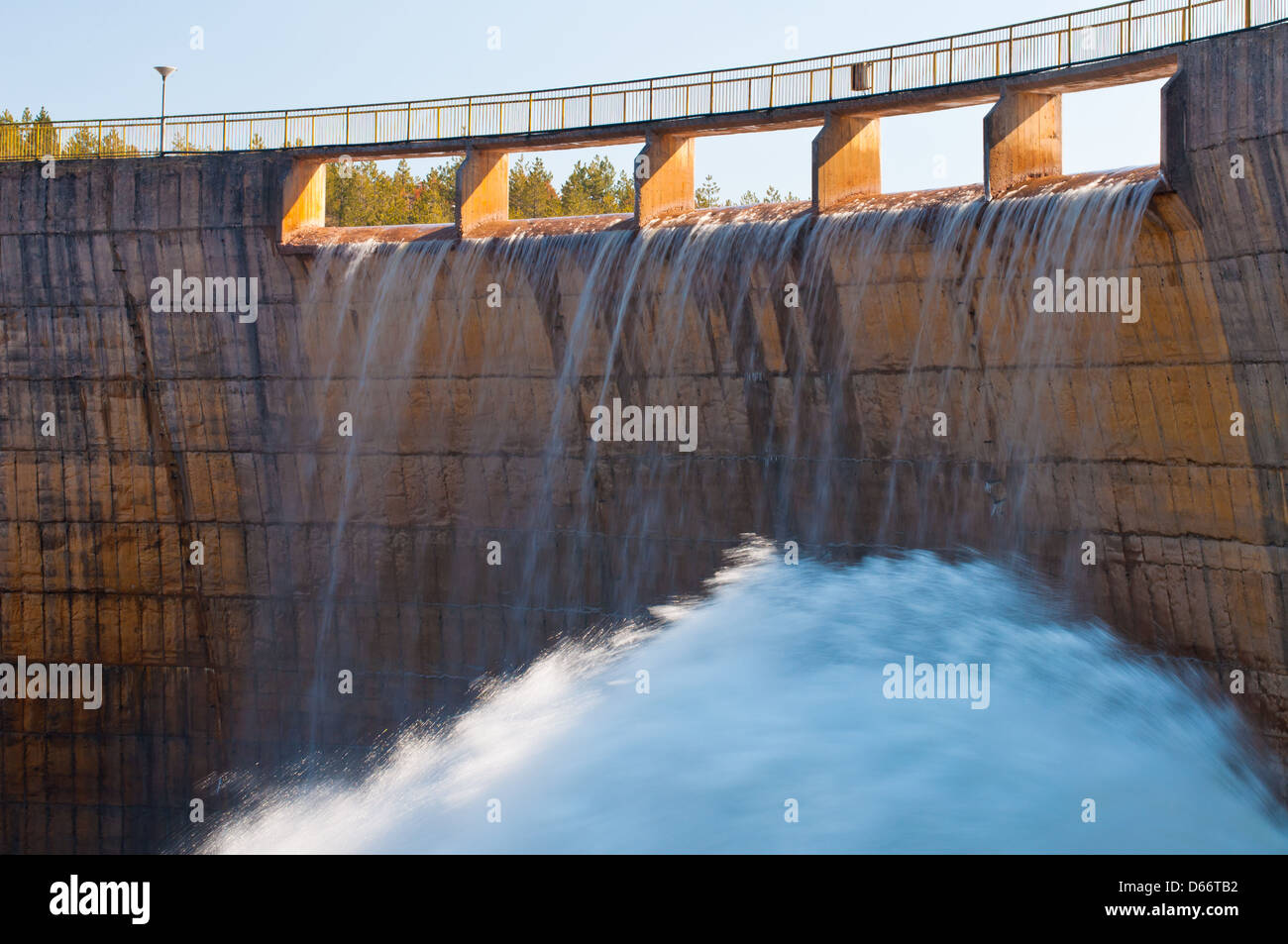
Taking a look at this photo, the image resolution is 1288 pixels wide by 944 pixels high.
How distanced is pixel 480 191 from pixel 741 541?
7.87 meters

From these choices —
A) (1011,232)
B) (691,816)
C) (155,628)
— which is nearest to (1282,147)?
(1011,232)

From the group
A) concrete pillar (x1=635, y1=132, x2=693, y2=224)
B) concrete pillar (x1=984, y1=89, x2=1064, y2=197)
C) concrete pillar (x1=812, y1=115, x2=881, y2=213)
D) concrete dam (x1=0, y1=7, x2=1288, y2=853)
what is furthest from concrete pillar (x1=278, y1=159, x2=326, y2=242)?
concrete pillar (x1=984, y1=89, x2=1064, y2=197)

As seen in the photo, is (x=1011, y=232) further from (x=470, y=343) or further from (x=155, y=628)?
(x=155, y=628)

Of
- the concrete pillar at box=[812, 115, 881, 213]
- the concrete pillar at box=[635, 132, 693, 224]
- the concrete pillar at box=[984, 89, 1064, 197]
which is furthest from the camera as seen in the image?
the concrete pillar at box=[635, 132, 693, 224]

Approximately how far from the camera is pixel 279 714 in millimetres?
23844

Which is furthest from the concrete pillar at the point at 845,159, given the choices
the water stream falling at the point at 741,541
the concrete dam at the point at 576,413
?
the water stream falling at the point at 741,541

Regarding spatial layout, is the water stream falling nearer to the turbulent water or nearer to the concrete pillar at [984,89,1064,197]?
the turbulent water

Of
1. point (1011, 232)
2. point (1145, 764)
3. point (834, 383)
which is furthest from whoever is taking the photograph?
point (834, 383)

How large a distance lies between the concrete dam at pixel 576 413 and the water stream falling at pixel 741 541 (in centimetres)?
6

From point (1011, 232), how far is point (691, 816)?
896 cm

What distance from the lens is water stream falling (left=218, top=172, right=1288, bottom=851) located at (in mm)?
12430

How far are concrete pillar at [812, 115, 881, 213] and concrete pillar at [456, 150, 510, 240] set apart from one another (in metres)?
6.12

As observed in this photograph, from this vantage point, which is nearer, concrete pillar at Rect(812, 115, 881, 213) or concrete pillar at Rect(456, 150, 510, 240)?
concrete pillar at Rect(812, 115, 881, 213)

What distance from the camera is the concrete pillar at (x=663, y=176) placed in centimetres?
2119
